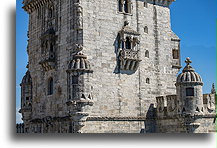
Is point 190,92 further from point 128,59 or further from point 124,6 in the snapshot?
point 124,6

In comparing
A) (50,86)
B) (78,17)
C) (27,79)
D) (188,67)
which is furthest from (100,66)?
(27,79)

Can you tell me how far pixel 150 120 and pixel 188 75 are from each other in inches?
135

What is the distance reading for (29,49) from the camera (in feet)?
76.2

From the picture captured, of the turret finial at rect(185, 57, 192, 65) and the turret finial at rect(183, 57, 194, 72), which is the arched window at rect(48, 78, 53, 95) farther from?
the turret finial at rect(185, 57, 192, 65)

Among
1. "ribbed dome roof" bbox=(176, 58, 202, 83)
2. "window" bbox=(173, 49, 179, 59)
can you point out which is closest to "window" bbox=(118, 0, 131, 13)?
"window" bbox=(173, 49, 179, 59)

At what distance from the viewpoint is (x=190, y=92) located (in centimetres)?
1858

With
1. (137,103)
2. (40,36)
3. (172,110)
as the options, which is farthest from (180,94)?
(40,36)

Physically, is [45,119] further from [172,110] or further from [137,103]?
[172,110]

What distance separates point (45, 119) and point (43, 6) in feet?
19.4

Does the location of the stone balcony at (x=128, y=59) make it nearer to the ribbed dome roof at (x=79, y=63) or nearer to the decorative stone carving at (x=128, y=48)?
the decorative stone carving at (x=128, y=48)

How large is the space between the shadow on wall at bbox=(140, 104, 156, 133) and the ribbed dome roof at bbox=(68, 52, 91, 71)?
15.1ft

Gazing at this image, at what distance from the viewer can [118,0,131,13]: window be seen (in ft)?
68.4

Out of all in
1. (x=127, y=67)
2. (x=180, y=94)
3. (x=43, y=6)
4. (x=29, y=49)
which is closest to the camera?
(x=180, y=94)

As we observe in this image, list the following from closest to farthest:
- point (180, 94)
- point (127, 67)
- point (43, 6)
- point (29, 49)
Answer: point (180, 94), point (127, 67), point (43, 6), point (29, 49)
